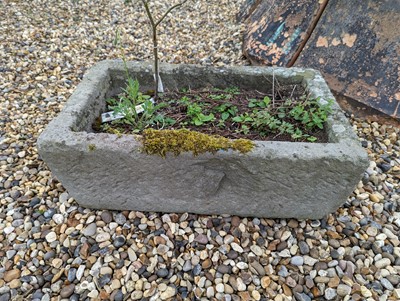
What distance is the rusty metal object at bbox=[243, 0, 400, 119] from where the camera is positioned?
8.19ft

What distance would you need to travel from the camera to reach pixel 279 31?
297cm

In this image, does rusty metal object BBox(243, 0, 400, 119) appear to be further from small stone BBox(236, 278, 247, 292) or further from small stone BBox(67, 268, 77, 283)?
small stone BBox(67, 268, 77, 283)

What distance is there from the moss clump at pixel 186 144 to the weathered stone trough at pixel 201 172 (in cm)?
3

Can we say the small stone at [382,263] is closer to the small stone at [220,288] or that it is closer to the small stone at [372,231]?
the small stone at [372,231]

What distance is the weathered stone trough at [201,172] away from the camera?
60.6 inches

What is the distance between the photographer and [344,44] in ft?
8.72

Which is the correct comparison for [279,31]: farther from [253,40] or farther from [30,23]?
[30,23]

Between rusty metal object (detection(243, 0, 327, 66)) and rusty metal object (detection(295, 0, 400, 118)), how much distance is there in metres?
0.11

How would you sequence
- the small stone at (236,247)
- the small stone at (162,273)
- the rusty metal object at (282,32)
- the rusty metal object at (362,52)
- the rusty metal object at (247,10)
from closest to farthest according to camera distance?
1. the small stone at (162,273)
2. the small stone at (236,247)
3. the rusty metal object at (362,52)
4. the rusty metal object at (282,32)
5. the rusty metal object at (247,10)

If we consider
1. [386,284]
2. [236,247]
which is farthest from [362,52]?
[236,247]

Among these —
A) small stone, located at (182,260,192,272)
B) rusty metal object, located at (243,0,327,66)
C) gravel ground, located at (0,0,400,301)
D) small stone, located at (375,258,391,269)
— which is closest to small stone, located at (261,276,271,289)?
gravel ground, located at (0,0,400,301)

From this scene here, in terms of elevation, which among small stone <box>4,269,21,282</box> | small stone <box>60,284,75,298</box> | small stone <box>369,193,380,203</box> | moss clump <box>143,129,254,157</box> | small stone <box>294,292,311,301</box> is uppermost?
moss clump <box>143,129,254,157</box>

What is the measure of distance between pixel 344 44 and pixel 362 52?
153 millimetres

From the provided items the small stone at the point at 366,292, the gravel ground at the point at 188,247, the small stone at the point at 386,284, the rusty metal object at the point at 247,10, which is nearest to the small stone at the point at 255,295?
the gravel ground at the point at 188,247
